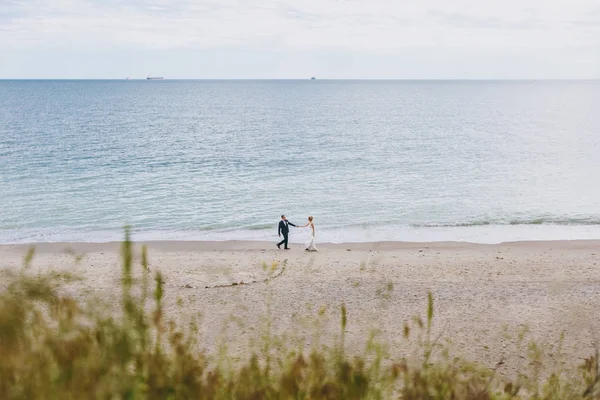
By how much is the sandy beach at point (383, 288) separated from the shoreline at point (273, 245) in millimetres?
87

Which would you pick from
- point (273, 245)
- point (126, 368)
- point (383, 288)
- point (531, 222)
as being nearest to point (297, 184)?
point (273, 245)

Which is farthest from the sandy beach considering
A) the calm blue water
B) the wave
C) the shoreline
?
A: the wave

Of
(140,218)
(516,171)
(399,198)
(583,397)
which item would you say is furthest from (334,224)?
(583,397)

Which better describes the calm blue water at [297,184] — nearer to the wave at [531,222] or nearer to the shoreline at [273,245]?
the wave at [531,222]

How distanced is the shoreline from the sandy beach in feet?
0.29

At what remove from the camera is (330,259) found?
2227 centimetres

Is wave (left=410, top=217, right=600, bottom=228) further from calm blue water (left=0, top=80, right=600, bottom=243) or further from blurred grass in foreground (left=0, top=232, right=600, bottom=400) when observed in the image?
blurred grass in foreground (left=0, top=232, right=600, bottom=400)

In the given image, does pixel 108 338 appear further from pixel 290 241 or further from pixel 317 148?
pixel 317 148

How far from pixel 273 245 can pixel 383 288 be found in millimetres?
9473

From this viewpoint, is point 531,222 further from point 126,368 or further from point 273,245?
point 126,368

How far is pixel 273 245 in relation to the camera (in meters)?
25.9

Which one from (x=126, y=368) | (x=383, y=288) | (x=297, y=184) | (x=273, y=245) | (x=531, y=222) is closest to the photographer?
(x=126, y=368)

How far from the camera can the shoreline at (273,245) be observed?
2550cm

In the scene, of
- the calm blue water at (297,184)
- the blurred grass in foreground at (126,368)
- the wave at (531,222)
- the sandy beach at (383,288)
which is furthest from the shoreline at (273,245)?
the blurred grass in foreground at (126,368)
